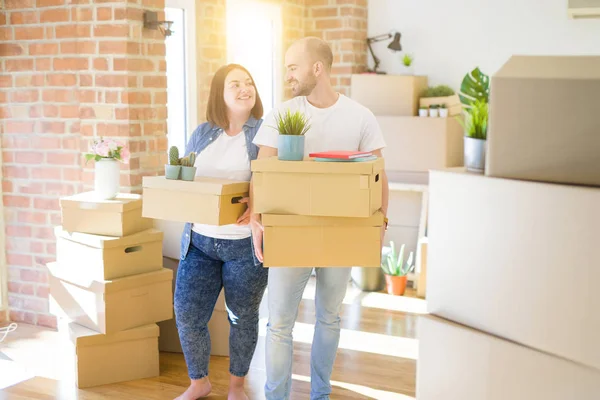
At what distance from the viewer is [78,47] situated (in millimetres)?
3992

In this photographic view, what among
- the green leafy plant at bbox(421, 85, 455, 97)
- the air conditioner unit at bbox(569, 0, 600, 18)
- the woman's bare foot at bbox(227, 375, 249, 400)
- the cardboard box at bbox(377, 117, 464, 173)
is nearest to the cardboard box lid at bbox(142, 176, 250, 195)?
the woman's bare foot at bbox(227, 375, 249, 400)

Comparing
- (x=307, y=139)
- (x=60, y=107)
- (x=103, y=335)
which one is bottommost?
(x=103, y=335)

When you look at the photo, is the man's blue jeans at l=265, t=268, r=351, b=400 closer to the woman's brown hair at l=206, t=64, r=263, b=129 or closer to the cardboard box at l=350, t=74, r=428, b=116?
the woman's brown hair at l=206, t=64, r=263, b=129

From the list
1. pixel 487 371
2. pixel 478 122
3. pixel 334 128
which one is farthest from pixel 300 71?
pixel 487 371

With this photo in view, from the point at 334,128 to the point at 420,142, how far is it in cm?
272

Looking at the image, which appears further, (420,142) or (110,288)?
(420,142)

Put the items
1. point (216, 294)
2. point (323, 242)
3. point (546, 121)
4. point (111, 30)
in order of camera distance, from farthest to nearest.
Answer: point (111, 30)
point (216, 294)
point (323, 242)
point (546, 121)

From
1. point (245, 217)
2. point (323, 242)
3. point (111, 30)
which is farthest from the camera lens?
point (111, 30)

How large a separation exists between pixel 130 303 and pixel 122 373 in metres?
0.32

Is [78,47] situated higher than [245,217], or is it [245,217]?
[78,47]

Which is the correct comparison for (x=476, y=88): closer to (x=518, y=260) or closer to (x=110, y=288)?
(x=518, y=260)

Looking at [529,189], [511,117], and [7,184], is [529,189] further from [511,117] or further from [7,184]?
[7,184]

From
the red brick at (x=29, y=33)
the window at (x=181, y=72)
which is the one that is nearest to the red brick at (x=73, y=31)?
the red brick at (x=29, y=33)

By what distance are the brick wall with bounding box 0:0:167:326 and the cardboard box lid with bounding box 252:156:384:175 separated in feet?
5.14
